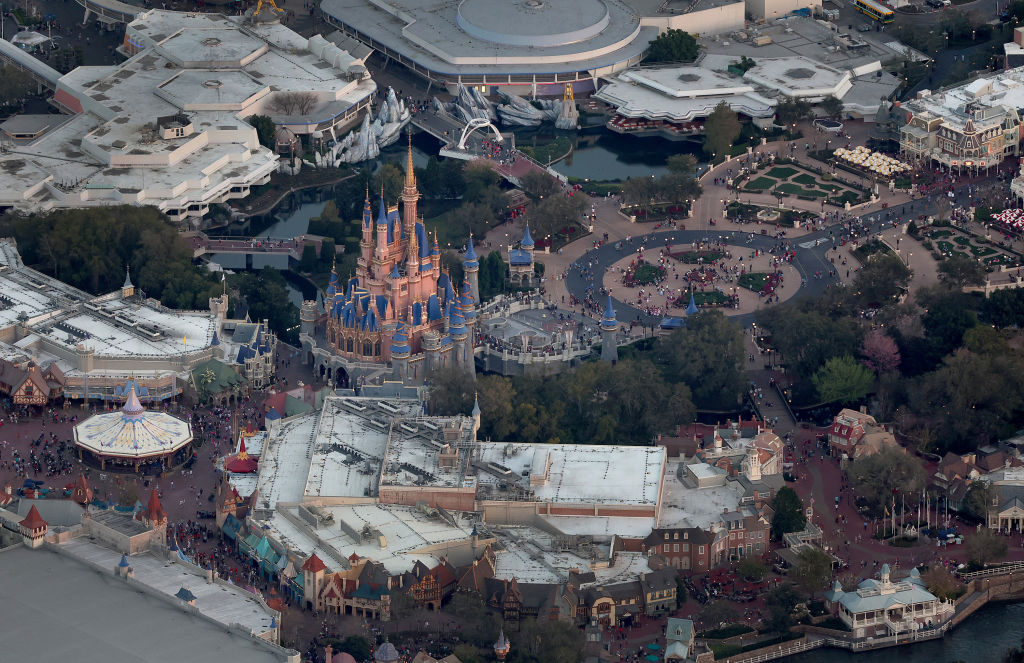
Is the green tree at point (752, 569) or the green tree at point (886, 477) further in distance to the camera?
the green tree at point (886, 477)

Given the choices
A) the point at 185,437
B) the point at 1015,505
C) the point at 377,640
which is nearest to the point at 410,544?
the point at 377,640

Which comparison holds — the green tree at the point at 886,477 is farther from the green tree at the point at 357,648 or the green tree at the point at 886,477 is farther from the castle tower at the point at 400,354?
the green tree at the point at 357,648

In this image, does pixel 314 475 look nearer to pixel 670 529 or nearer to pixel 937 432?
pixel 670 529

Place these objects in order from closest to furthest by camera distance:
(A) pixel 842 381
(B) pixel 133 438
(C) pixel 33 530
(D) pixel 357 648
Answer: (D) pixel 357 648, (C) pixel 33 530, (B) pixel 133 438, (A) pixel 842 381

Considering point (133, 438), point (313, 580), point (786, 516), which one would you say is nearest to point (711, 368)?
point (786, 516)

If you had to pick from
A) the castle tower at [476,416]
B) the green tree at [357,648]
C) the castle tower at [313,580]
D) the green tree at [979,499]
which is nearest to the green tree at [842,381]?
the green tree at [979,499]

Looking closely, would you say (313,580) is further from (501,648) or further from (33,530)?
(33,530)

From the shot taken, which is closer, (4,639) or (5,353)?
(4,639)
